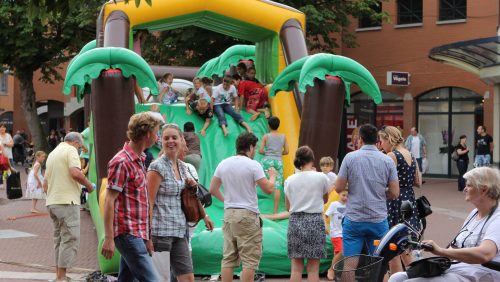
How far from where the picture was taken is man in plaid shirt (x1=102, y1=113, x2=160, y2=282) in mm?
5969

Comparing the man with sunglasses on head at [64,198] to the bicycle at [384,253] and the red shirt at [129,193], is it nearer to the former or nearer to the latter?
the red shirt at [129,193]

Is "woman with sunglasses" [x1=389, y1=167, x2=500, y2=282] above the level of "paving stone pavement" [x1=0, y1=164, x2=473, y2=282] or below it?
above

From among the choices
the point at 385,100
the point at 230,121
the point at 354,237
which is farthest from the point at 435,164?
the point at 354,237

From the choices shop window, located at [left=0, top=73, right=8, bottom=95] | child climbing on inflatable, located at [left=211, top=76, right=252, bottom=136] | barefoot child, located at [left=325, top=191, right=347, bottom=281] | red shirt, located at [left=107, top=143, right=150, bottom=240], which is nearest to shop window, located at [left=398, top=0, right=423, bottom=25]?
child climbing on inflatable, located at [left=211, top=76, right=252, bottom=136]

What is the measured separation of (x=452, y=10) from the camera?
30328 millimetres

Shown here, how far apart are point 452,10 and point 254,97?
17.5 metres

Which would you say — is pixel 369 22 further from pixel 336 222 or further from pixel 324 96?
pixel 336 222

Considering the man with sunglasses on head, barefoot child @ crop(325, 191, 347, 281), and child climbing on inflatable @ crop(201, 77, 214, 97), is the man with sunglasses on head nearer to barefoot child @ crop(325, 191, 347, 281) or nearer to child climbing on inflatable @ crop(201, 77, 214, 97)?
barefoot child @ crop(325, 191, 347, 281)

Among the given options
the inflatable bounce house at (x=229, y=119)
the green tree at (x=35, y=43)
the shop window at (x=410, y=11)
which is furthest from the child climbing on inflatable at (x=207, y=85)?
the shop window at (x=410, y=11)

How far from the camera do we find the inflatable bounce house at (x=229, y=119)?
10656 mm

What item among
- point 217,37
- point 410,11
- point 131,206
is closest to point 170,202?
point 131,206

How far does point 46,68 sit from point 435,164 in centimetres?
1531

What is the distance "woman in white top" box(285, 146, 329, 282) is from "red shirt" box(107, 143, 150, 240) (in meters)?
2.71

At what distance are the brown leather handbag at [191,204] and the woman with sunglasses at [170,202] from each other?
0.12 ft
